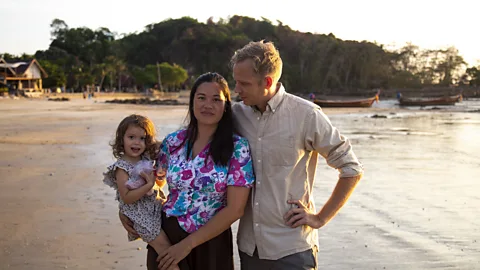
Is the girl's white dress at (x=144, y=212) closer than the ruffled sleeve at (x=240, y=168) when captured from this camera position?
No

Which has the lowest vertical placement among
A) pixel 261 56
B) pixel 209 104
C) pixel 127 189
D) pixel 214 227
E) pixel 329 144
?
pixel 214 227

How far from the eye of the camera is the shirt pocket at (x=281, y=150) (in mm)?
2348

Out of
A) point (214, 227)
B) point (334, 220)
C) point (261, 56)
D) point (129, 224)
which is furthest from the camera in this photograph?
point (334, 220)

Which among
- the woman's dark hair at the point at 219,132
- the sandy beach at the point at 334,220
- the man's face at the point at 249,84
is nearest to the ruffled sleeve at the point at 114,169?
the woman's dark hair at the point at 219,132

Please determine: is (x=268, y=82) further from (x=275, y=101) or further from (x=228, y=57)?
(x=228, y=57)

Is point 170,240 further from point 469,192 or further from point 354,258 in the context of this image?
point 469,192

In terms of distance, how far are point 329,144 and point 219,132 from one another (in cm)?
51

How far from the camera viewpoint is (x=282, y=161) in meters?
2.36

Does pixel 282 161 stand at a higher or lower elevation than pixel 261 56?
lower

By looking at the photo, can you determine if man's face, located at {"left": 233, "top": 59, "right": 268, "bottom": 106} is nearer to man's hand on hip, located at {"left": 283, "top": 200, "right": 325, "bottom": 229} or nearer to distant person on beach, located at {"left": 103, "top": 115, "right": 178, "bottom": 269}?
man's hand on hip, located at {"left": 283, "top": 200, "right": 325, "bottom": 229}

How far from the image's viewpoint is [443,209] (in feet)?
22.3

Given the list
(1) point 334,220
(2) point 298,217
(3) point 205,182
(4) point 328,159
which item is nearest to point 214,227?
(3) point 205,182

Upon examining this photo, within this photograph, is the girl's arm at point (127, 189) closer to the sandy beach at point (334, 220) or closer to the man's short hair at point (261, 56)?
the man's short hair at point (261, 56)

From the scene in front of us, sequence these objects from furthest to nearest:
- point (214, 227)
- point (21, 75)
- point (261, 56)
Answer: point (21, 75), point (214, 227), point (261, 56)
